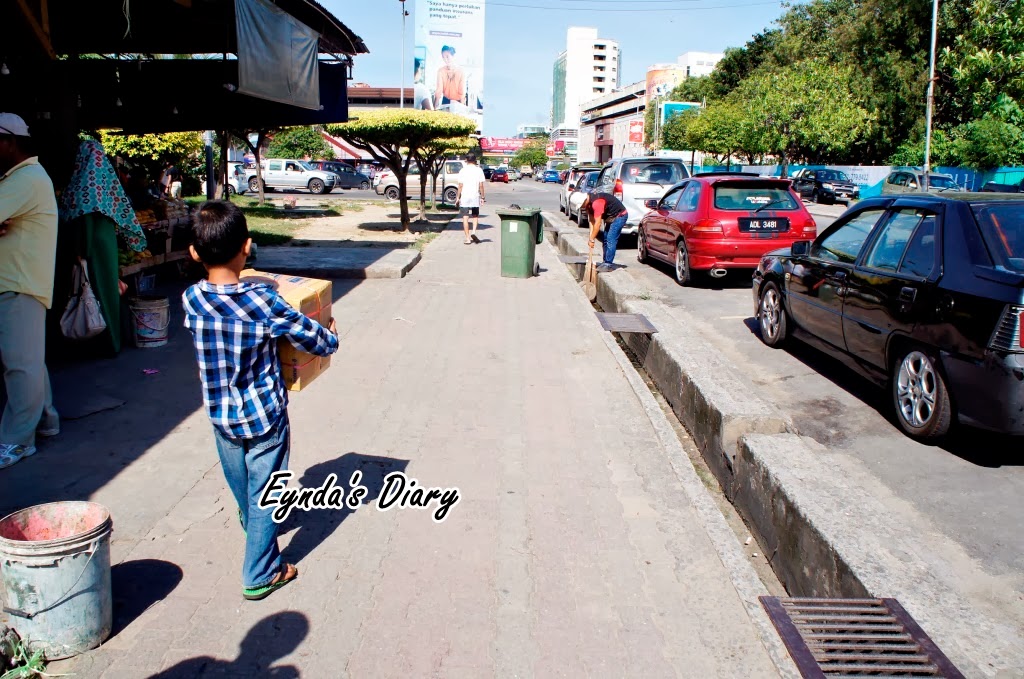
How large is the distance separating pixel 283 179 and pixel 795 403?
3590 cm

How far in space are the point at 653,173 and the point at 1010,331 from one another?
1311 centimetres

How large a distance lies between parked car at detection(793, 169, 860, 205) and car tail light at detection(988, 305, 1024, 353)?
3663 cm

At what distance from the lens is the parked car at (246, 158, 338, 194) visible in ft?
126

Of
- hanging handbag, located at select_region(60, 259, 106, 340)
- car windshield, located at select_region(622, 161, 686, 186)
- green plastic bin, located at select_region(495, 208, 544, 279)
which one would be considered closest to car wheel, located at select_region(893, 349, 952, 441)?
hanging handbag, located at select_region(60, 259, 106, 340)

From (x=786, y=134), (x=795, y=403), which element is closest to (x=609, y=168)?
(x=795, y=403)

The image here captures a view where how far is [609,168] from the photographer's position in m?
18.8

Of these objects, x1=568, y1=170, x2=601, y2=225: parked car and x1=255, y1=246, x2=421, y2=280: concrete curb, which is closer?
x1=255, y1=246, x2=421, y2=280: concrete curb

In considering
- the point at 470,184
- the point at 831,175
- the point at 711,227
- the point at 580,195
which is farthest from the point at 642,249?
the point at 831,175

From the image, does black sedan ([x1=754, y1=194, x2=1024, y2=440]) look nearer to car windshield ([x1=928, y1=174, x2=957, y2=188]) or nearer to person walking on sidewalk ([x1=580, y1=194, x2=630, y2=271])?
person walking on sidewalk ([x1=580, y1=194, x2=630, y2=271])

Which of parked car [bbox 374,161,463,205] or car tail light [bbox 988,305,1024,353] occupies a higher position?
parked car [bbox 374,161,463,205]

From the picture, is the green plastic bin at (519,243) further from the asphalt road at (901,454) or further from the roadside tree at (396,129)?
the roadside tree at (396,129)

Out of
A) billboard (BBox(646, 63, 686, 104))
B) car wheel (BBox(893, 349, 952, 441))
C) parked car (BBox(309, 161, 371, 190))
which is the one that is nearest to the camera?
car wheel (BBox(893, 349, 952, 441))

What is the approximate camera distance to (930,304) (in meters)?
5.30

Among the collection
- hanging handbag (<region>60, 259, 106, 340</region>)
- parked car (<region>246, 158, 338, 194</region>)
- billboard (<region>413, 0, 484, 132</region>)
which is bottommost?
hanging handbag (<region>60, 259, 106, 340</region>)
